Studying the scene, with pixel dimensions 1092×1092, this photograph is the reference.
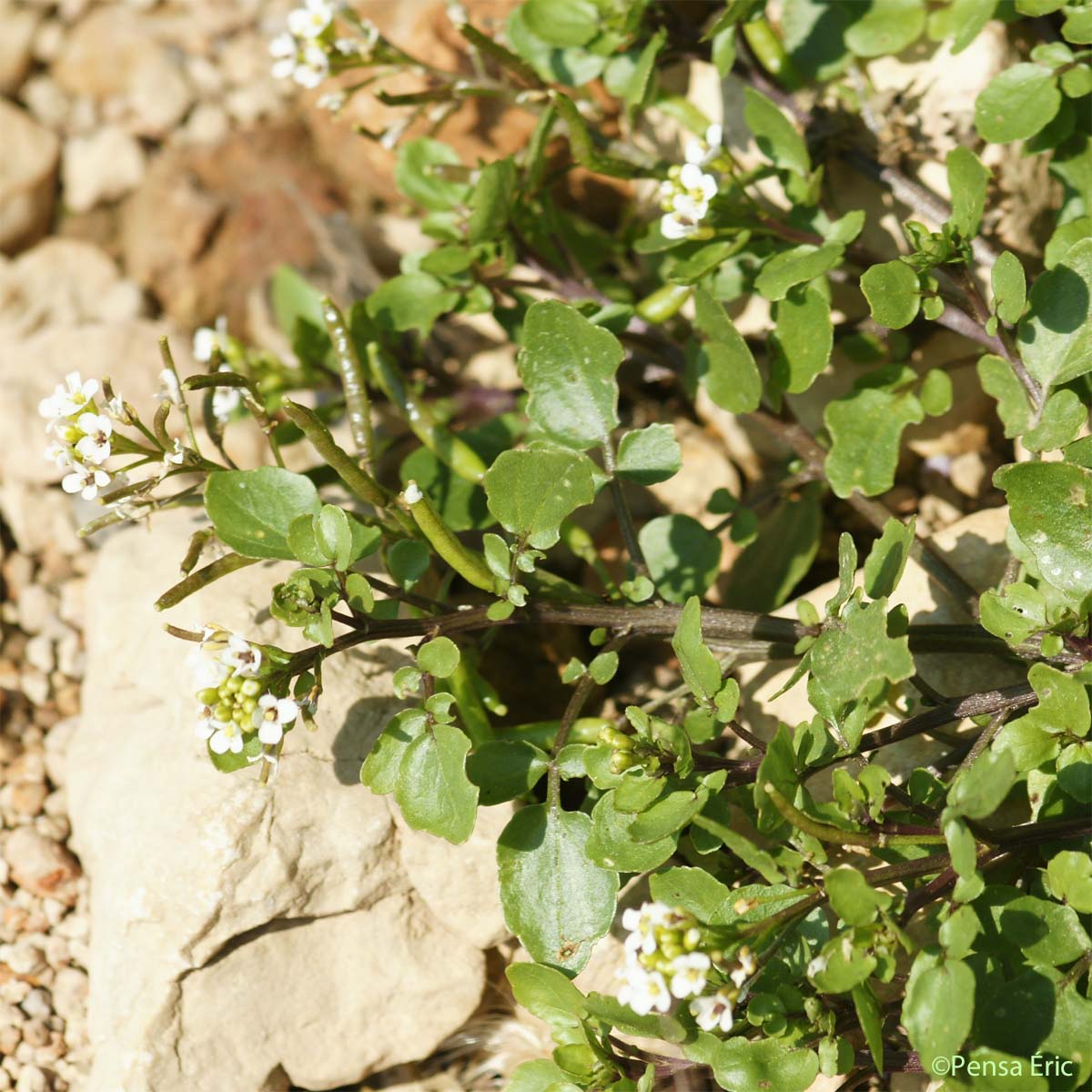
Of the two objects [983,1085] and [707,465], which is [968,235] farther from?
[983,1085]

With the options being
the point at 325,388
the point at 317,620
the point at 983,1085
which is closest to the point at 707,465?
the point at 325,388

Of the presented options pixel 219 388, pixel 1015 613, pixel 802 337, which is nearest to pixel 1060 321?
pixel 802 337

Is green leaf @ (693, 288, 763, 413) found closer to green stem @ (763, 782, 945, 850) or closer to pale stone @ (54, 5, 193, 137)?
green stem @ (763, 782, 945, 850)

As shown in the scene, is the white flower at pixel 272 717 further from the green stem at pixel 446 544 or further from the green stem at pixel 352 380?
the green stem at pixel 352 380

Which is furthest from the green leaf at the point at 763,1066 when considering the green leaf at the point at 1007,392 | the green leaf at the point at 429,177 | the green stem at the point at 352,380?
the green leaf at the point at 429,177

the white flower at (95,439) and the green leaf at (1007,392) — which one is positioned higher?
the white flower at (95,439)

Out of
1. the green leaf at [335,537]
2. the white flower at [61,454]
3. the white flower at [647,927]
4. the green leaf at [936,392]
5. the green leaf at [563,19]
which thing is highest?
the green leaf at [563,19]

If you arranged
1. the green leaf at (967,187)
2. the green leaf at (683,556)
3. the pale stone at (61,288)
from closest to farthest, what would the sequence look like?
the green leaf at (967,187) → the green leaf at (683,556) → the pale stone at (61,288)
